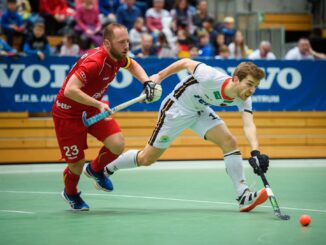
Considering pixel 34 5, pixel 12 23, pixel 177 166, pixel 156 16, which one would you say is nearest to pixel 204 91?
pixel 177 166

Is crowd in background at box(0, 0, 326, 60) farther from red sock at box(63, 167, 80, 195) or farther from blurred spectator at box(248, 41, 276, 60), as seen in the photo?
red sock at box(63, 167, 80, 195)

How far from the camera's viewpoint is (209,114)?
7211 millimetres

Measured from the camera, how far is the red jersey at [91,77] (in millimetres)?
6758

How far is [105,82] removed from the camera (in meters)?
6.99

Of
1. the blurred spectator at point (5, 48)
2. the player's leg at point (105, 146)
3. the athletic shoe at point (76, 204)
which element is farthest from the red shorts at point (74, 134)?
the blurred spectator at point (5, 48)

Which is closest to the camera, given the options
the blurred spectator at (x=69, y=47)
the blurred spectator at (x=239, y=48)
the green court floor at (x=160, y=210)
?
the green court floor at (x=160, y=210)

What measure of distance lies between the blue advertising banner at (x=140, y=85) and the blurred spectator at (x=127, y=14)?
80.7 inches

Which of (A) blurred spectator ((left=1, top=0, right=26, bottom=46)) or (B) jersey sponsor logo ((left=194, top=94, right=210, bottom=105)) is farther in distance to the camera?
(A) blurred spectator ((left=1, top=0, right=26, bottom=46))

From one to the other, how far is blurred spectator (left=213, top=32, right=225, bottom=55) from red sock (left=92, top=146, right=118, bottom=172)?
6400mm

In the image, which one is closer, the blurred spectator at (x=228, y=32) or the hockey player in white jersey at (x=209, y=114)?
the hockey player in white jersey at (x=209, y=114)

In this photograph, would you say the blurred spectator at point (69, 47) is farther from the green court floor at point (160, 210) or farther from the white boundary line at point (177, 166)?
the green court floor at point (160, 210)

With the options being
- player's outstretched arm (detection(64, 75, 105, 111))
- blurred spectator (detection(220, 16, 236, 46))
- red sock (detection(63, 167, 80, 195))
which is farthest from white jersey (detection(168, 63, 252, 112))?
blurred spectator (detection(220, 16, 236, 46))

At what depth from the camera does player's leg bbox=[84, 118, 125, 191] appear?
7.05 metres

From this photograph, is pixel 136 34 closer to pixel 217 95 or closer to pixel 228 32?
pixel 228 32
